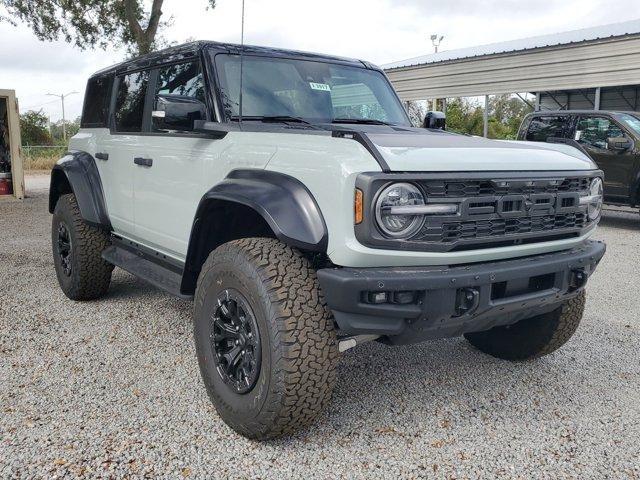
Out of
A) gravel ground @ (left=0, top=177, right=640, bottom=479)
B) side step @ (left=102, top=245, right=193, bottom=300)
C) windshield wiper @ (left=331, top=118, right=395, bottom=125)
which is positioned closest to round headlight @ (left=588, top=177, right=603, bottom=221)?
gravel ground @ (left=0, top=177, right=640, bottom=479)

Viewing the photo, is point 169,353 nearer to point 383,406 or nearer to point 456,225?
point 383,406

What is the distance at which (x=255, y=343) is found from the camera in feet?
8.98

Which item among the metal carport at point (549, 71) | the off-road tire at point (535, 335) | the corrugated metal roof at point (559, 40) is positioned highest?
the corrugated metal roof at point (559, 40)

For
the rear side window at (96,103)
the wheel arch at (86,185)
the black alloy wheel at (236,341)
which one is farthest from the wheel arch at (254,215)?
the rear side window at (96,103)

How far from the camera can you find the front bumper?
244cm

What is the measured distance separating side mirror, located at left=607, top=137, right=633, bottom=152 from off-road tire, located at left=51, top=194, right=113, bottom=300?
26.9ft

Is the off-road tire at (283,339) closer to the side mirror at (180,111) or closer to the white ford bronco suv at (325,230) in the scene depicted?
the white ford bronco suv at (325,230)

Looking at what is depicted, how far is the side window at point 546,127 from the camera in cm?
1057

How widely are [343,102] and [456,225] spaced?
158 centimetres

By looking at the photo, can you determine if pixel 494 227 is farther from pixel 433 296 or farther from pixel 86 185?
pixel 86 185

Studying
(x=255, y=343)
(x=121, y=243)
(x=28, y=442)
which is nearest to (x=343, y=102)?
(x=255, y=343)

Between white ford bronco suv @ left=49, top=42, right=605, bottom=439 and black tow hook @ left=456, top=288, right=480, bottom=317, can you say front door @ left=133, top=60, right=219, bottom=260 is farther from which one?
black tow hook @ left=456, top=288, right=480, bottom=317

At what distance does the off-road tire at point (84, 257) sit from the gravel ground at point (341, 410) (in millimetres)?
285

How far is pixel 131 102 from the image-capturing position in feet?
14.9
